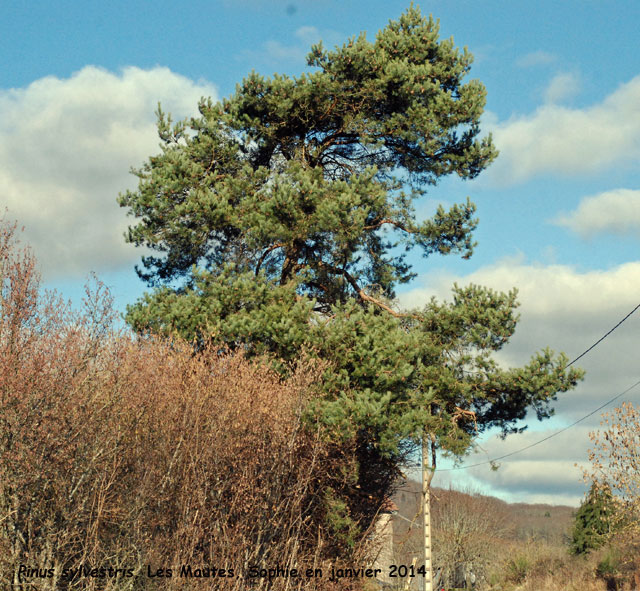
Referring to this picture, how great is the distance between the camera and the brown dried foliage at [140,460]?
10.5 meters

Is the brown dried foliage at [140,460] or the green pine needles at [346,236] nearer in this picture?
the brown dried foliage at [140,460]

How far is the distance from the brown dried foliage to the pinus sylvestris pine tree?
170 centimetres

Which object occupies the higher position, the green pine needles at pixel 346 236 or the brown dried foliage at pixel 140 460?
the green pine needles at pixel 346 236

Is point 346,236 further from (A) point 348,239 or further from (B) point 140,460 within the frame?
(B) point 140,460

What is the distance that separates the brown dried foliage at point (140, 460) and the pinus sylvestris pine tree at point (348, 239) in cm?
170

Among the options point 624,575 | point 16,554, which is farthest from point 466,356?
point 624,575

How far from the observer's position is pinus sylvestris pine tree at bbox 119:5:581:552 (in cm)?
1598

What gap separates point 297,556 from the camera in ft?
47.4

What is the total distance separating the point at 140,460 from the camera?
39.3 ft

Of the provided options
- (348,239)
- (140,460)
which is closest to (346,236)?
(348,239)

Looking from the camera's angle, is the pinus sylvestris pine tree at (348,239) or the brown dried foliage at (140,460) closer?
the brown dried foliage at (140,460)

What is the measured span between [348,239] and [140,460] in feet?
25.1

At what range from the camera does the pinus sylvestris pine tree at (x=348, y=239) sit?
52.4 ft

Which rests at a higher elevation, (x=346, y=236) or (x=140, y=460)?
(x=346, y=236)
